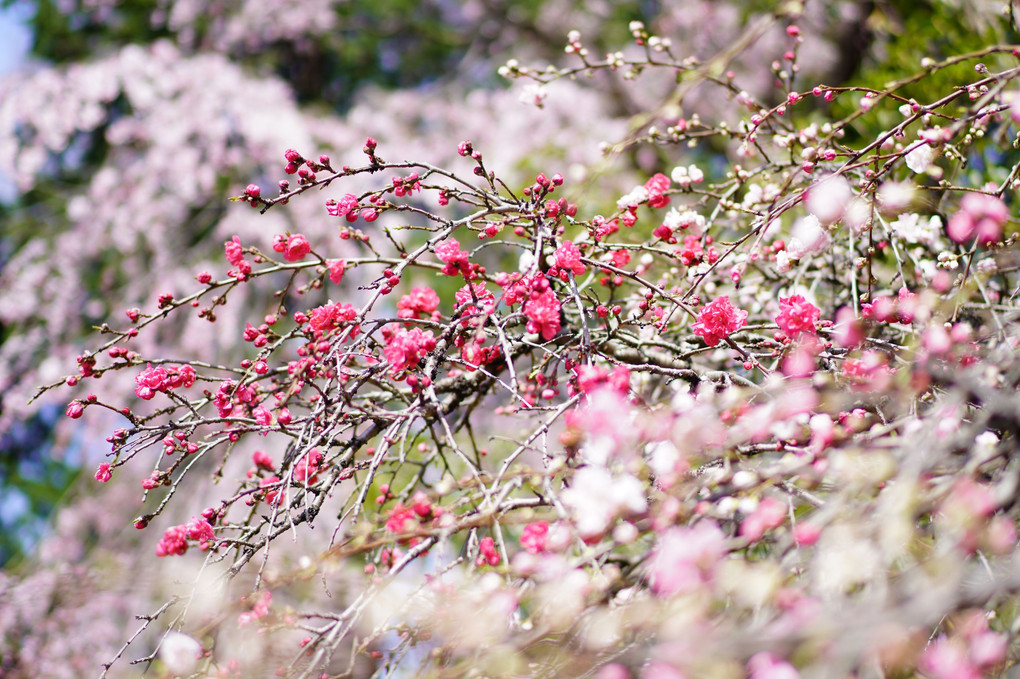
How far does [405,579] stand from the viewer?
128 cm

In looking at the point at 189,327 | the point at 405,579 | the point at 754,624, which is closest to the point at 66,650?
the point at 189,327

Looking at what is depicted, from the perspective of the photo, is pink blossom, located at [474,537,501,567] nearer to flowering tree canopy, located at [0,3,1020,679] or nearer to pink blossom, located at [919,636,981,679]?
flowering tree canopy, located at [0,3,1020,679]

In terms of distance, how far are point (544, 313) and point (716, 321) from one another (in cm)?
34

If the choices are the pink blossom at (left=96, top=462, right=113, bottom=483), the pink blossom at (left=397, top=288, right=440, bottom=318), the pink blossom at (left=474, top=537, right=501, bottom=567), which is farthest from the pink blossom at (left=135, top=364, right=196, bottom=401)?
the pink blossom at (left=474, top=537, right=501, bottom=567)

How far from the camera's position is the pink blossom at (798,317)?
1122mm

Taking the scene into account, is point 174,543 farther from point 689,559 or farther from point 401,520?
point 689,559

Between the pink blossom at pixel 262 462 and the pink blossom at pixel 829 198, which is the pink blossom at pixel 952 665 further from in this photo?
the pink blossom at pixel 262 462

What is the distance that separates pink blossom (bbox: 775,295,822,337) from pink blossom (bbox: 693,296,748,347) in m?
0.10

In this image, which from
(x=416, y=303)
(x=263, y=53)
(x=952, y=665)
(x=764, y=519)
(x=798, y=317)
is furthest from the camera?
(x=263, y=53)

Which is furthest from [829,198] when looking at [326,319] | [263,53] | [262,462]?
[263,53]

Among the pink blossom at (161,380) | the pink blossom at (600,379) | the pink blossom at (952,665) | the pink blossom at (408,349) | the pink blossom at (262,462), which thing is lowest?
the pink blossom at (952,665)

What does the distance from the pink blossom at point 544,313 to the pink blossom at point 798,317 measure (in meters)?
0.42

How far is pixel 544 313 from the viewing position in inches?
45.1

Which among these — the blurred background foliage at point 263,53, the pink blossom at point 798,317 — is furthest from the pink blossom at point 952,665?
the blurred background foliage at point 263,53
